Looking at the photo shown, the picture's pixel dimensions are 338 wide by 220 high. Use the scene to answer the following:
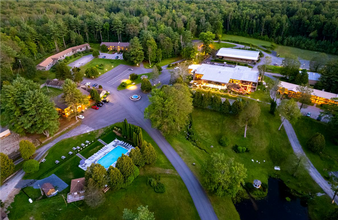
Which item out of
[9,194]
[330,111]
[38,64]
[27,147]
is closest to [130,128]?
[27,147]

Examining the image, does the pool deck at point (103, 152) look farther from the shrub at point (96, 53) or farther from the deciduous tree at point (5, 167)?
the shrub at point (96, 53)

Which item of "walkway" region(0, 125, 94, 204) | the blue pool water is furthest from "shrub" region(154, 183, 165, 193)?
"walkway" region(0, 125, 94, 204)

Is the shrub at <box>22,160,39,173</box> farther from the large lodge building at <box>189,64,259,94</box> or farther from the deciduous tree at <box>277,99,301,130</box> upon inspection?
the deciduous tree at <box>277,99,301,130</box>

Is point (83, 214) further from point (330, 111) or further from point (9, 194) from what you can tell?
point (330, 111)

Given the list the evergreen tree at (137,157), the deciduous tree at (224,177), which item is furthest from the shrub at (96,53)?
the deciduous tree at (224,177)

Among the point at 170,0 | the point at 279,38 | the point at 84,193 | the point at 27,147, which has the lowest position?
the point at 84,193
